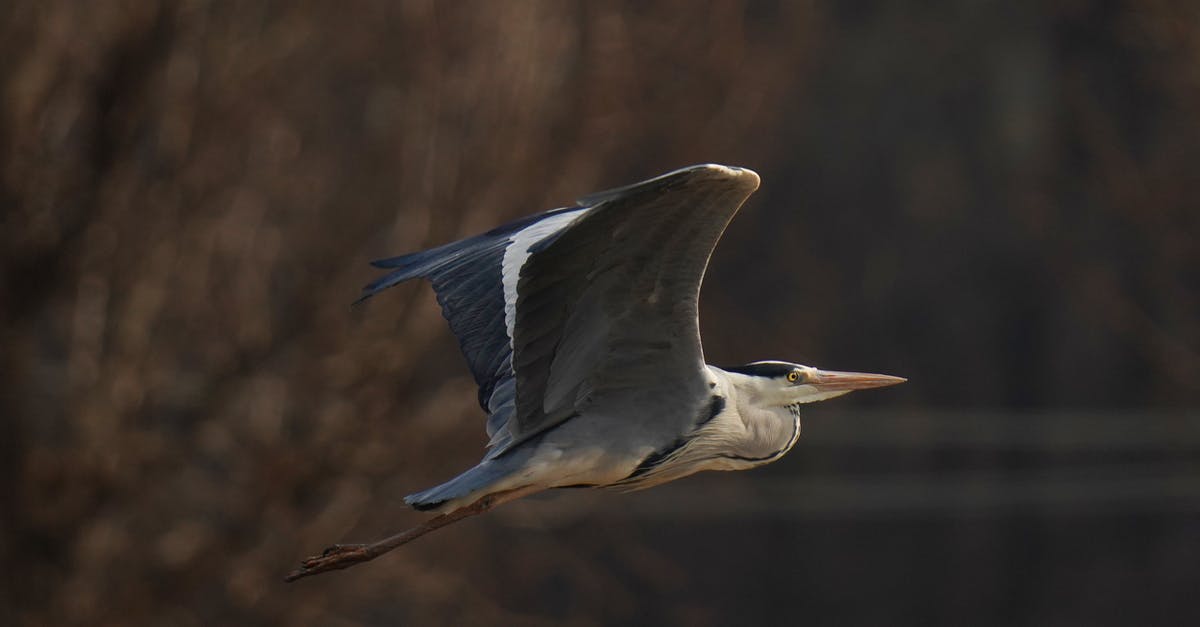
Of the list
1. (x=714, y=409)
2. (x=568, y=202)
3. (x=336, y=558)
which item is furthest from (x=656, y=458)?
(x=568, y=202)

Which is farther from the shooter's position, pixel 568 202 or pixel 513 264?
pixel 568 202

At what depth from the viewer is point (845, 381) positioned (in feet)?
9.99

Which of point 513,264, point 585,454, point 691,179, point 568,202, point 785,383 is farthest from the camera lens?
point 568,202

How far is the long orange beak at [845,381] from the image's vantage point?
2.96 m

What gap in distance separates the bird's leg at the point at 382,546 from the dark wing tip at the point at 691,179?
64 centimetres

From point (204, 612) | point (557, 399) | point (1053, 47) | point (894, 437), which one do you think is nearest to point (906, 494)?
point (894, 437)

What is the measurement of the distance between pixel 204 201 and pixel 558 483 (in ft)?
8.23

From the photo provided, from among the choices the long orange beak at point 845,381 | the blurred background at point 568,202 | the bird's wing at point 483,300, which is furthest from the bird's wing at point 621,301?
the blurred background at point 568,202

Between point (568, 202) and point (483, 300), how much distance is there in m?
2.59

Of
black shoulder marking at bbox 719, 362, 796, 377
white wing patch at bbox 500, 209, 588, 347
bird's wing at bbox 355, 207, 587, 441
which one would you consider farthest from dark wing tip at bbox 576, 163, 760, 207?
black shoulder marking at bbox 719, 362, 796, 377

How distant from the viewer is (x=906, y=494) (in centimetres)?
854

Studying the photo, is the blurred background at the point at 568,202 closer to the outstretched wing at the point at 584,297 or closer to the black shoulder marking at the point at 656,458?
the outstretched wing at the point at 584,297

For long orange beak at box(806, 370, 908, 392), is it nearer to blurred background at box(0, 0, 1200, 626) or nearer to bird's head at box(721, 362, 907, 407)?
bird's head at box(721, 362, 907, 407)

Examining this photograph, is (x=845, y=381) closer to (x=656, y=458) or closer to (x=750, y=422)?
(x=750, y=422)
